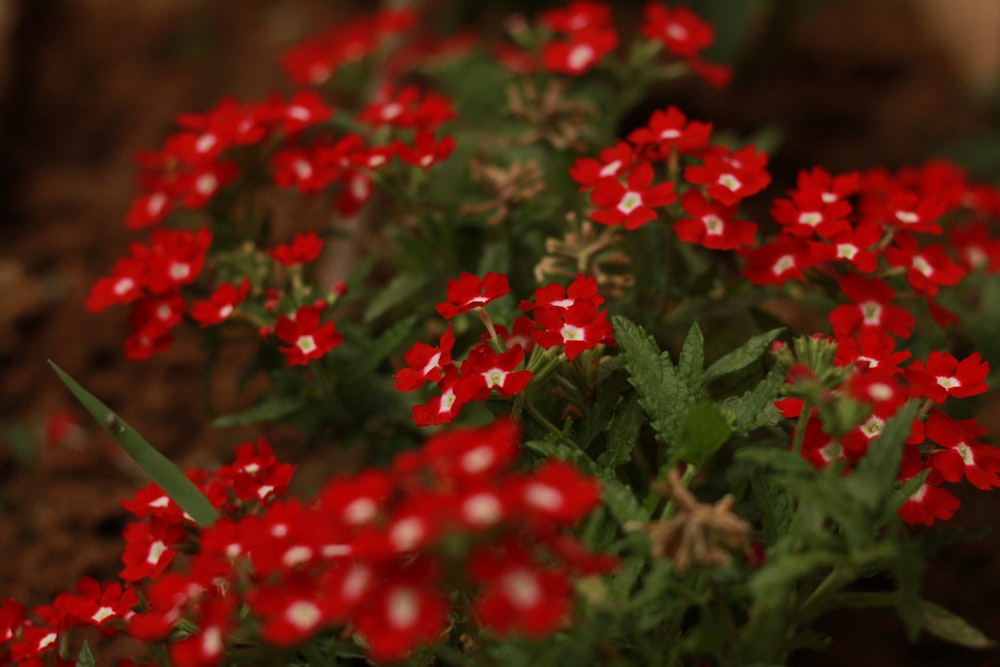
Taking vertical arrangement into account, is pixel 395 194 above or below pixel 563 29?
below

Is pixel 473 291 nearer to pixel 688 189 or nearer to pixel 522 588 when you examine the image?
pixel 688 189

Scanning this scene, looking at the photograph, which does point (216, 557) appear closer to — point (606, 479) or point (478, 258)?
point (606, 479)

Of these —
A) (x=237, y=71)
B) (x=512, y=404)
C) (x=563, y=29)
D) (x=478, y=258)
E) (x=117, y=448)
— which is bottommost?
(x=117, y=448)

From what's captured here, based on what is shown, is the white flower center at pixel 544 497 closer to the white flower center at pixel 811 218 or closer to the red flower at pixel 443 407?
the red flower at pixel 443 407

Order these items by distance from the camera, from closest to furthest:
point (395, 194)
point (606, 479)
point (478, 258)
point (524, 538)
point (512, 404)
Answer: point (524, 538), point (606, 479), point (512, 404), point (395, 194), point (478, 258)

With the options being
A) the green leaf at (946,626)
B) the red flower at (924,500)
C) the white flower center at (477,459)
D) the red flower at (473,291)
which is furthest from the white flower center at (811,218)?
the white flower center at (477,459)

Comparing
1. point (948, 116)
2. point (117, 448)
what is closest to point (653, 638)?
point (117, 448)
